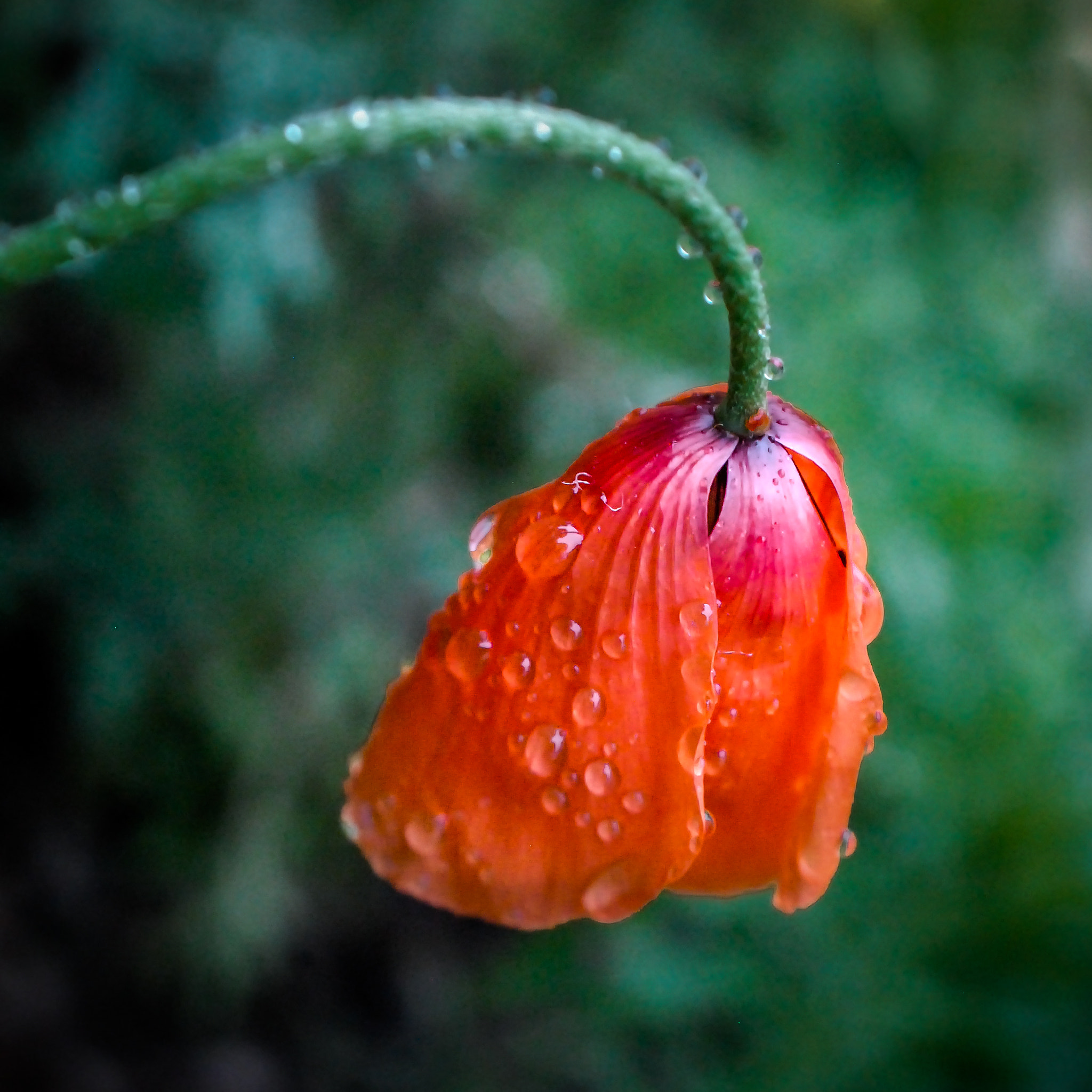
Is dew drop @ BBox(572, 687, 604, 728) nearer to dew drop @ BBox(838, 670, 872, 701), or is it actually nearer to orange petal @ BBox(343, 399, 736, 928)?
orange petal @ BBox(343, 399, 736, 928)

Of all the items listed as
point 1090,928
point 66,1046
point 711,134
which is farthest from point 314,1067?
point 711,134

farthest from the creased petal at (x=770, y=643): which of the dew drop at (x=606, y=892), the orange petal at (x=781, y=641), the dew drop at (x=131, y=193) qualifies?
the dew drop at (x=131, y=193)

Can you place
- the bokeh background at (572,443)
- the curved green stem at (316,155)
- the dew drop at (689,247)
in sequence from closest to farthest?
the curved green stem at (316,155)
the dew drop at (689,247)
the bokeh background at (572,443)

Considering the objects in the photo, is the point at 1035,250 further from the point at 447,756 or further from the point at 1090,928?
the point at 447,756

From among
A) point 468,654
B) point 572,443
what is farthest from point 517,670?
point 572,443

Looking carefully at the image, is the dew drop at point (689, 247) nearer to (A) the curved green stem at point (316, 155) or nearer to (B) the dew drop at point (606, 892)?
(A) the curved green stem at point (316, 155)

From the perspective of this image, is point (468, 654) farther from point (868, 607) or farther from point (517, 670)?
point (868, 607)

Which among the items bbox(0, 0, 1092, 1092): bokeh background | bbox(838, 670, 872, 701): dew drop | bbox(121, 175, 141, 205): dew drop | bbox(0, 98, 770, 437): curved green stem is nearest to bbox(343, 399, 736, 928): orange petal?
bbox(838, 670, 872, 701): dew drop
